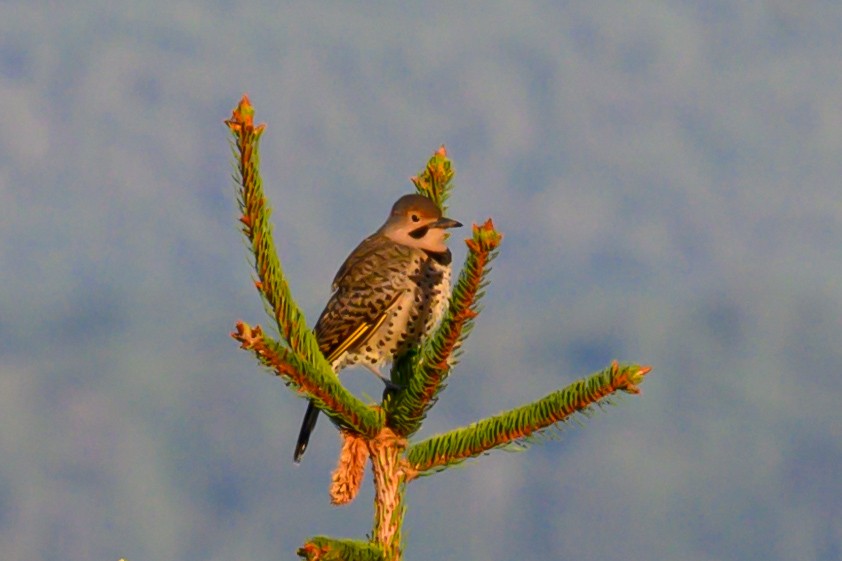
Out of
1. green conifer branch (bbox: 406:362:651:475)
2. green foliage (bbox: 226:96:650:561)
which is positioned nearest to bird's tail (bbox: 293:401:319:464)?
green foliage (bbox: 226:96:650:561)

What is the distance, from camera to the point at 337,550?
723 cm

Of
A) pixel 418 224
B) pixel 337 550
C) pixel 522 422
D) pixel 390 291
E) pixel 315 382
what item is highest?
pixel 418 224

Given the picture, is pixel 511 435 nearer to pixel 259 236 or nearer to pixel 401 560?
pixel 401 560

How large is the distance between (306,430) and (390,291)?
157 centimetres

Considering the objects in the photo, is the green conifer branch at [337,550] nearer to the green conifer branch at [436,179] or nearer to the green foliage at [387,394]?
the green foliage at [387,394]

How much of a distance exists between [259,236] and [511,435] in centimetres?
165

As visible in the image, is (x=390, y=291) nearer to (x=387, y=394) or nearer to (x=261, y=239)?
(x=387, y=394)

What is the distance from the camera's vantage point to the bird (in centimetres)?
1109

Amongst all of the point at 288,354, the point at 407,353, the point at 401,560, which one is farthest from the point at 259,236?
the point at 407,353

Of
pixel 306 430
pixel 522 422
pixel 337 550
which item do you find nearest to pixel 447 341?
pixel 522 422

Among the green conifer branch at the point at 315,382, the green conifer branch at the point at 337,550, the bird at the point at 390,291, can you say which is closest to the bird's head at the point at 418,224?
the bird at the point at 390,291

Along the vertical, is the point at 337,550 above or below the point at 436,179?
below

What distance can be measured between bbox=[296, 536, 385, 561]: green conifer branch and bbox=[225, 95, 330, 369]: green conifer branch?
114cm

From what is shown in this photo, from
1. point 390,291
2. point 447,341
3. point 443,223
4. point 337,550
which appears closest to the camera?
point 337,550
